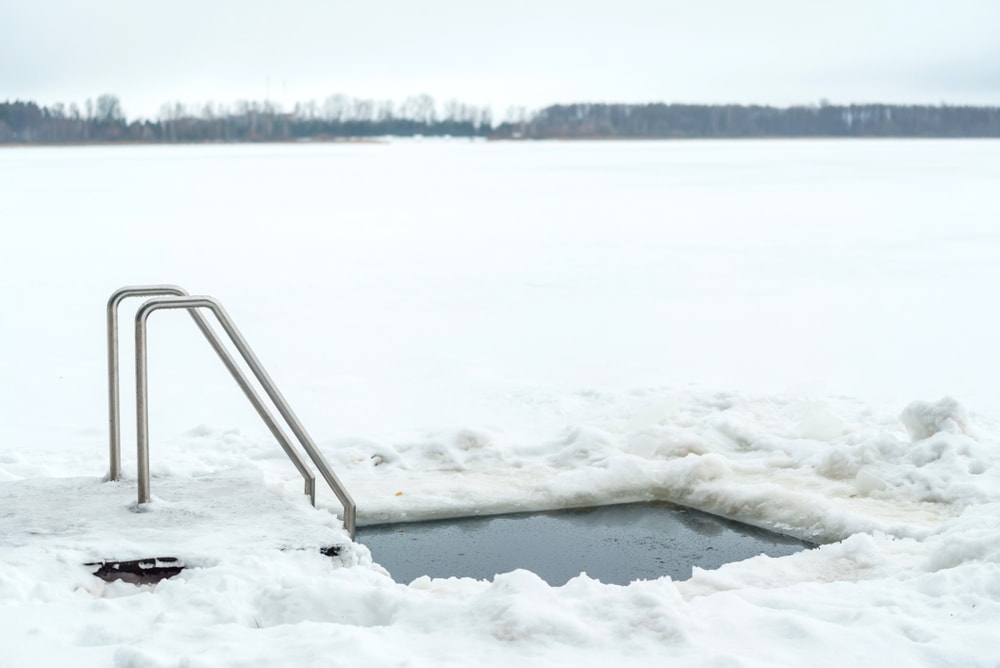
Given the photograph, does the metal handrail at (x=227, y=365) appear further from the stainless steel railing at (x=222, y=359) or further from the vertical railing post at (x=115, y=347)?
the vertical railing post at (x=115, y=347)

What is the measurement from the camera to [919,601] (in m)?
3.43

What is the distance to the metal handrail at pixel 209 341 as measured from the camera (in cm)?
401

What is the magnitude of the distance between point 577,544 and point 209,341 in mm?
1758

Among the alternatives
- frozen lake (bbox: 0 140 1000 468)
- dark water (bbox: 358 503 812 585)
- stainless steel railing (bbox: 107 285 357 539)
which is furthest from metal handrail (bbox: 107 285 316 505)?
frozen lake (bbox: 0 140 1000 468)

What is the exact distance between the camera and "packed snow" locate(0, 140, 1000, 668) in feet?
10.2

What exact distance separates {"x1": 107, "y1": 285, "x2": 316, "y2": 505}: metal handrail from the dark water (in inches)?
24.5

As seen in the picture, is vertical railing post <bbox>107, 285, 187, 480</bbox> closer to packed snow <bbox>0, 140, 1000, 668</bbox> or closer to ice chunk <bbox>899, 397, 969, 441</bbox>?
packed snow <bbox>0, 140, 1000, 668</bbox>

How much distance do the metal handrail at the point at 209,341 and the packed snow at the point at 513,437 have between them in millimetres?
161

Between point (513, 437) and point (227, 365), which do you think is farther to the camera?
point (513, 437)

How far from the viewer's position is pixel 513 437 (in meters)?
6.37

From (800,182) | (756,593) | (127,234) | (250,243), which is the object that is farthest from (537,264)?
(800,182)

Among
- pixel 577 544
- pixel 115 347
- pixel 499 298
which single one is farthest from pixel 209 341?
pixel 499 298

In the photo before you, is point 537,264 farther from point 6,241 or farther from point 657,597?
point 657,597

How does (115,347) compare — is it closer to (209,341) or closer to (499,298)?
(209,341)
